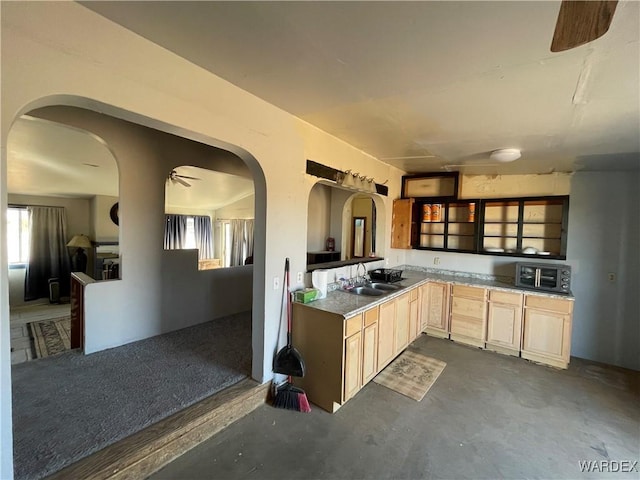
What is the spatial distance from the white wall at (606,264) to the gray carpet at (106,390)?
4.40m

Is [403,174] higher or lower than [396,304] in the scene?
higher

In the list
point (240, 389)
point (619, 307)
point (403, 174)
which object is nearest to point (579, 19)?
point (240, 389)

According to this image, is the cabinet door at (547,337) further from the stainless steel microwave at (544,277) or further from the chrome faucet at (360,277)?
the chrome faucet at (360,277)

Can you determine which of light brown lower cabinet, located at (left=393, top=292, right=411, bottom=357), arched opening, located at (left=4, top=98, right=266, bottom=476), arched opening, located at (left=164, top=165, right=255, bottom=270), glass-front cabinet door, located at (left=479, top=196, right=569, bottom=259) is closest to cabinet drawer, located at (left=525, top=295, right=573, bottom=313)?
glass-front cabinet door, located at (left=479, top=196, right=569, bottom=259)

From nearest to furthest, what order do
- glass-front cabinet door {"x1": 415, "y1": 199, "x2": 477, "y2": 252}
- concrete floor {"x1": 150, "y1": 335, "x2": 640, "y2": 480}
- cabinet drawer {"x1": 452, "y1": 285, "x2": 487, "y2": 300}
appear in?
1. concrete floor {"x1": 150, "y1": 335, "x2": 640, "y2": 480}
2. cabinet drawer {"x1": 452, "y1": 285, "x2": 487, "y2": 300}
3. glass-front cabinet door {"x1": 415, "y1": 199, "x2": 477, "y2": 252}

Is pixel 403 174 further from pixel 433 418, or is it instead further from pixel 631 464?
pixel 631 464

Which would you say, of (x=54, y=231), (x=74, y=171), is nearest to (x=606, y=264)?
(x=74, y=171)

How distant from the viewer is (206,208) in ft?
25.0

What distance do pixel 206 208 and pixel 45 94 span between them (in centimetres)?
666

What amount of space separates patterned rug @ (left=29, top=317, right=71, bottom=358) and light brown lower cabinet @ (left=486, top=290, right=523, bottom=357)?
5.11 meters

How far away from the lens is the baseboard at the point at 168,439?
1530 mm

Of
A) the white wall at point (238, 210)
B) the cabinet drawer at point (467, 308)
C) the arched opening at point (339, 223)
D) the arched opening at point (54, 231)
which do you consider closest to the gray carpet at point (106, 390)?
the arched opening at point (54, 231)

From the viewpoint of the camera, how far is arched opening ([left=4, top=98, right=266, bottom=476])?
238 centimetres

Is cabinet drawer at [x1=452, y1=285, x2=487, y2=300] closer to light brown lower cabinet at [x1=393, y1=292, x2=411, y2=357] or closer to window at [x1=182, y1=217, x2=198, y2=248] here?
light brown lower cabinet at [x1=393, y1=292, x2=411, y2=357]
